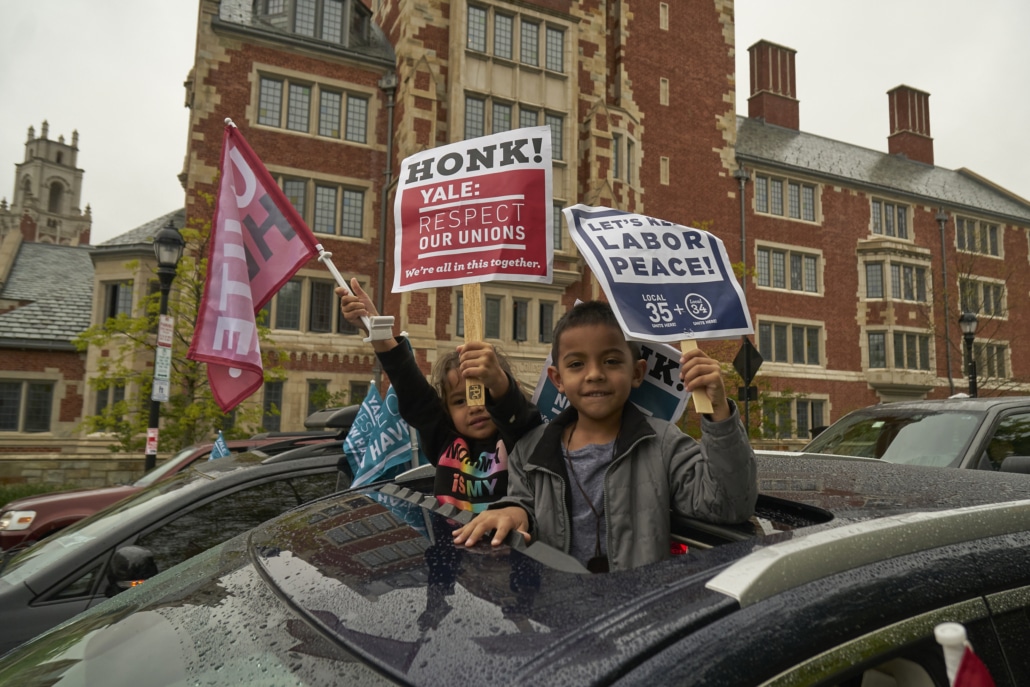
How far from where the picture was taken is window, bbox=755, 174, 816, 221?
30859 millimetres

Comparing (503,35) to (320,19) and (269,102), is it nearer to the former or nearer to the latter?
(320,19)

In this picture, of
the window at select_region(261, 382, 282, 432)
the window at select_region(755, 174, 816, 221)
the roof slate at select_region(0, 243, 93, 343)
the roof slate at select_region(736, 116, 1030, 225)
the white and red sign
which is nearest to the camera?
the white and red sign

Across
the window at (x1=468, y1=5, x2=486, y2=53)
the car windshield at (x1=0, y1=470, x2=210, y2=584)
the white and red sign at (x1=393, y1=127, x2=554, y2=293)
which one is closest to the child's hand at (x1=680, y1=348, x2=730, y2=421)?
the white and red sign at (x1=393, y1=127, x2=554, y2=293)

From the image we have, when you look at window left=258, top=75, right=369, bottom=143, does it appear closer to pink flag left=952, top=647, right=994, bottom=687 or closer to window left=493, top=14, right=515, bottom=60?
window left=493, top=14, right=515, bottom=60

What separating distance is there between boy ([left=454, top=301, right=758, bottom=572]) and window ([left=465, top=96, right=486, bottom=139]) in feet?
70.2

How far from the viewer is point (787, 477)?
2.16 metres

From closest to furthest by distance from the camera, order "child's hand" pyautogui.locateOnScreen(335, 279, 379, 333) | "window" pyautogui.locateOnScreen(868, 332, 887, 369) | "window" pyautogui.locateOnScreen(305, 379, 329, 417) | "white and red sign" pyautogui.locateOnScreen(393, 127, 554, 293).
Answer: "white and red sign" pyautogui.locateOnScreen(393, 127, 554, 293)
"child's hand" pyautogui.locateOnScreen(335, 279, 379, 333)
"window" pyautogui.locateOnScreen(305, 379, 329, 417)
"window" pyautogui.locateOnScreen(868, 332, 887, 369)

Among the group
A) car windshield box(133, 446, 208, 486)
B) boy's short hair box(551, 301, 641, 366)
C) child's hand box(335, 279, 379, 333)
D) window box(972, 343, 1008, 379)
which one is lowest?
car windshield box(133, 446, 208, 486)

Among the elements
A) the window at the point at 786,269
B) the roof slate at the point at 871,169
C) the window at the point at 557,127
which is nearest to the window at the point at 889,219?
the roof slate at the point at 871,169

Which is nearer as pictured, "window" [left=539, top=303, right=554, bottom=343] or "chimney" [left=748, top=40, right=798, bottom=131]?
"window" [left=539, top=303, right=554, bottom=343]

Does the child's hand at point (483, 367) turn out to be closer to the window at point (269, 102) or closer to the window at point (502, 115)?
the window at point (502, 115)

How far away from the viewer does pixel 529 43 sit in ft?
77.5

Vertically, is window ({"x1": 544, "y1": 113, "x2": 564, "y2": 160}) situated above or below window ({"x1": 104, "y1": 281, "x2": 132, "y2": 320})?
above

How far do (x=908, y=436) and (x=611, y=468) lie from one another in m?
4.21
